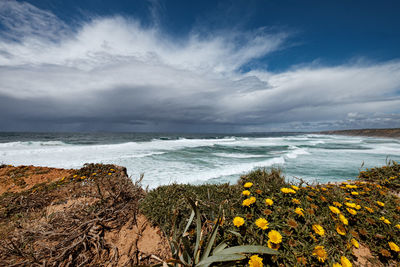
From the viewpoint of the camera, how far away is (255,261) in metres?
1.30

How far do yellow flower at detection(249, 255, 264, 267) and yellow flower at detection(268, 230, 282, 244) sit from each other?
23 cm

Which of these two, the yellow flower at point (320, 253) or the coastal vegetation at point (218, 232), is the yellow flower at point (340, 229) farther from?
the yellow flower at point (320, 253)

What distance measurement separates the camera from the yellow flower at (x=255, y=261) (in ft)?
4.21

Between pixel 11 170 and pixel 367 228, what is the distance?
9.17m

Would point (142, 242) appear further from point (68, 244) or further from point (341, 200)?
point (341, 200)

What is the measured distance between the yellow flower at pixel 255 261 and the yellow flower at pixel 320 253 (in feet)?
1.66

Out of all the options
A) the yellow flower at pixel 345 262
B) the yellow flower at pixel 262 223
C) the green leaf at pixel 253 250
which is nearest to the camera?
the green leaf at pixel 253 250

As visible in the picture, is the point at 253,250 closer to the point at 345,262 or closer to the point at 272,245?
the point at 272,245

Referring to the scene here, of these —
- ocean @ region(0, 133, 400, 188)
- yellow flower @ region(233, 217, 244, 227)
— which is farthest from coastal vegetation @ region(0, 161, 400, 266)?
ocean @ region(0, 133, 400, 188)

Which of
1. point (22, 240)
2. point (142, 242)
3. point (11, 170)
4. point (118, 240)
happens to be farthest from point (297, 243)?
point (11, 170)

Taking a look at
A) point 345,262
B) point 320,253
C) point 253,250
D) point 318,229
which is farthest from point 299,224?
point 253,250

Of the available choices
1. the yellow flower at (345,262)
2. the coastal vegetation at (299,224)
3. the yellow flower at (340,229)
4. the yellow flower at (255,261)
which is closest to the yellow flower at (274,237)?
the coastal vegetation at (299,224)

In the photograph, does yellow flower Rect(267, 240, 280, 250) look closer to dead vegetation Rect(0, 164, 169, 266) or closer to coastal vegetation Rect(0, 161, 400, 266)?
coastal vegetation Rect(0, 161, 400, 266)

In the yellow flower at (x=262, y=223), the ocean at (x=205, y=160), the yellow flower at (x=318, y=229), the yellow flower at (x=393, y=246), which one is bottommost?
the ocean at (x=205, y=160)
